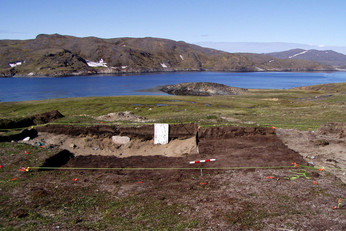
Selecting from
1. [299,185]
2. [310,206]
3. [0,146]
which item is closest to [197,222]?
[310,206]

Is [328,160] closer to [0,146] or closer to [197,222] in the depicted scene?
[197,222]

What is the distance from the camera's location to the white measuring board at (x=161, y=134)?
2364 cm

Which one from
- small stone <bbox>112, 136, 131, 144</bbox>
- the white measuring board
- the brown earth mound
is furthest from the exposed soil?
the white measuring board

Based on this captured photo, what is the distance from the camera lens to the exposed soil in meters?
11.6

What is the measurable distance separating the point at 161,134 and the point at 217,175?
8.57 m

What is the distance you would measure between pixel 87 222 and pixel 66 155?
10.4 meters

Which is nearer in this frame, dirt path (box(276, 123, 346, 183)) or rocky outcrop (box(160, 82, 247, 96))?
dirt path (box(276, 123, 346, 183))

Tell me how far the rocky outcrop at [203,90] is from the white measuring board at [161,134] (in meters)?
83.4

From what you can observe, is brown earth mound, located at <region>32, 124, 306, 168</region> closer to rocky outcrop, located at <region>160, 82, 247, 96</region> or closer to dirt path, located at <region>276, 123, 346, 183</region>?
dirt path, located at <region>276, 123, 346, 183</region>

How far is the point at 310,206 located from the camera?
12391mm

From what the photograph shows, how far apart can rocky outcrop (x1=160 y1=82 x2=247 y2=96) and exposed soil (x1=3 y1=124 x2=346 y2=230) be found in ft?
274

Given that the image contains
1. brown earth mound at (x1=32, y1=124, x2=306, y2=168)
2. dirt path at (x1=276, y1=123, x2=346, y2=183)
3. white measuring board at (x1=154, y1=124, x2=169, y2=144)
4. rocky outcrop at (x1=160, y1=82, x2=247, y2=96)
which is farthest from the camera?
rocky outcrop at (x1=160, y1=82, x2=247, y2=96)

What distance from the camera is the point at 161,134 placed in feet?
77.7

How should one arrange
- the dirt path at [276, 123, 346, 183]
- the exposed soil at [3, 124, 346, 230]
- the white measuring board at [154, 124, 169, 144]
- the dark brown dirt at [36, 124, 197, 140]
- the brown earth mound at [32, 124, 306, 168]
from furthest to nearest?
the dark brown dirt at [36, 124, 197, 140] < the white measuring board at [154, 124, 169, 144] < the brown earth mound at [32, 124, 306, 168] < the dirt path at [276, 123, 346, 183] < the exposed soil at [3, 124, 346, 230]
